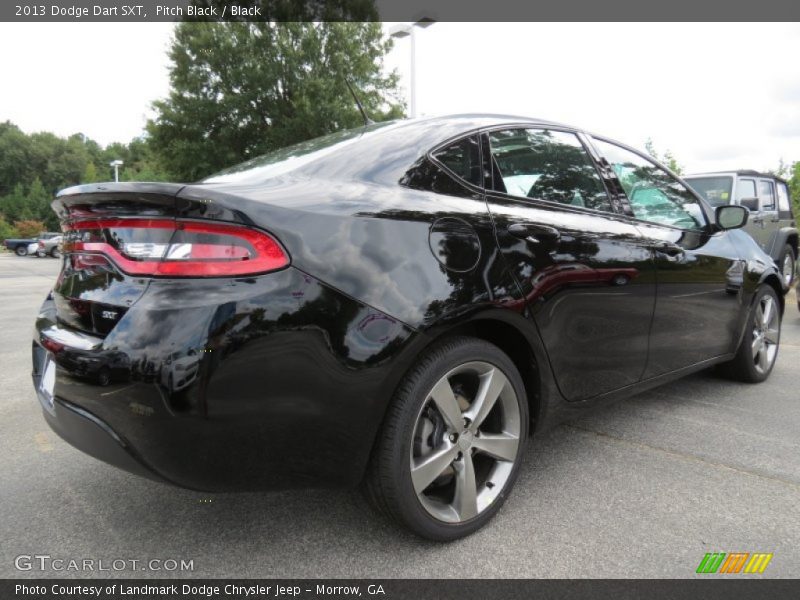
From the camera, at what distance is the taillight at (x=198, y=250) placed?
1.52m

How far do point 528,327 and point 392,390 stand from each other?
641 millimetres

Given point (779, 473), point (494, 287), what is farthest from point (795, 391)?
point (494, 287)

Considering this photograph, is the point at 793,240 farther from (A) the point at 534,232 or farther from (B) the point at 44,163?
(B) the point at 44,163

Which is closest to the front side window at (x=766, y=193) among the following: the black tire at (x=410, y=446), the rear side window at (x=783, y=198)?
the rear side window at (x=783, y=198)

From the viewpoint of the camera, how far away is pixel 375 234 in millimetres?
1716

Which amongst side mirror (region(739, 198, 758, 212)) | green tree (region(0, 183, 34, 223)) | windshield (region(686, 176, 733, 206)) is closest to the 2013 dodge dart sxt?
side mirror (region(739, 198, 758, 212))

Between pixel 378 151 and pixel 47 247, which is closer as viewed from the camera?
pixel 378 151

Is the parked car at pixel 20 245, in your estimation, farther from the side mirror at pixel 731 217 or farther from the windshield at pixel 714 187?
the side mirror at pixel 731 217

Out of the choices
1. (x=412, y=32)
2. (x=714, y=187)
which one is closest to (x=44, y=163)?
(x=412, y=32)

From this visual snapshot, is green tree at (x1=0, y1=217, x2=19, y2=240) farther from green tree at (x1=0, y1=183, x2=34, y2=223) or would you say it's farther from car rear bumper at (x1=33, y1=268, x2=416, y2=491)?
car rear bumper at (x1=33, y1=268, x2=416, y2=491)

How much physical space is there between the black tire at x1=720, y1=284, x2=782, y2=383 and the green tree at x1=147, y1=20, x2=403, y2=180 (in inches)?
650

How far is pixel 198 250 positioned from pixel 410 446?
0.88 meters

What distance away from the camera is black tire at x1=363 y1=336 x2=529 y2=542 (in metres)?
1.75

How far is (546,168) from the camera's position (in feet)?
8.11
